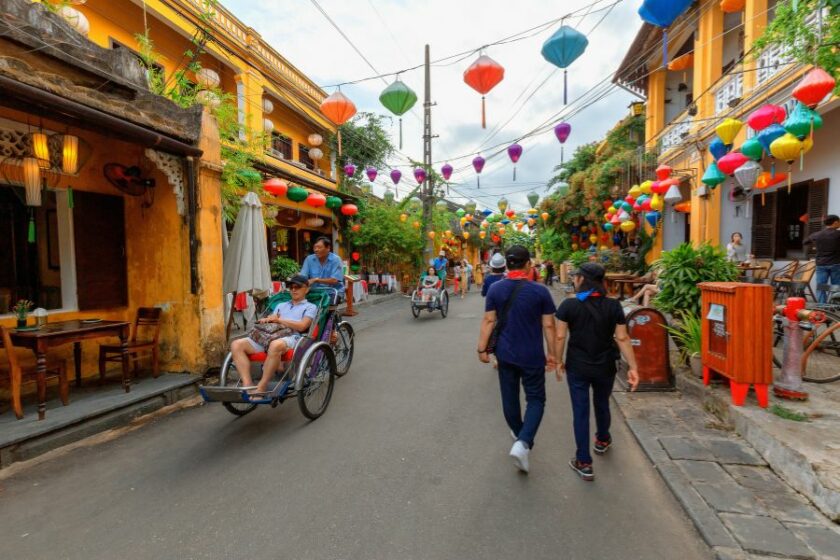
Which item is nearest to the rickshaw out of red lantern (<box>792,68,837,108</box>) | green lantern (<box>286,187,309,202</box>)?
green lantern (<box>286,187,309,202</box>)

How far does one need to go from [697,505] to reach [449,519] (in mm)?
1612

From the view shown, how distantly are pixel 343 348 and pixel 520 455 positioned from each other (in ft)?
11.9

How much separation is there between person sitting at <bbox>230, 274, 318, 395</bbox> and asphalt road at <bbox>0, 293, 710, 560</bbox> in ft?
1.86

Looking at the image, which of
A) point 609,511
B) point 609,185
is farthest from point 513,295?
point 609,185

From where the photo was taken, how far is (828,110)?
787cm

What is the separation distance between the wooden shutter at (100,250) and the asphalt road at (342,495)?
234cm

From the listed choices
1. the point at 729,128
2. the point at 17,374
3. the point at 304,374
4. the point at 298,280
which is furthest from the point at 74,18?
the point at 729,128

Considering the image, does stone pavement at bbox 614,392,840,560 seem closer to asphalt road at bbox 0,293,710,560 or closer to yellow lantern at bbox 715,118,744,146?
asphalt road at bbox 0,293,710,560

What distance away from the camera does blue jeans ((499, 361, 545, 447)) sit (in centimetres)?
323

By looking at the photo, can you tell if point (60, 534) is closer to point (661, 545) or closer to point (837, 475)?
point (661, 545)

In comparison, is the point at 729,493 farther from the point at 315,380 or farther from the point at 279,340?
the point at 279,340

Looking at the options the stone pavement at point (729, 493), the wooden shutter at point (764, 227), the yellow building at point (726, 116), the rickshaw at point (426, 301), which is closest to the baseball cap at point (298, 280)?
the stone pavement at point (729, 493)

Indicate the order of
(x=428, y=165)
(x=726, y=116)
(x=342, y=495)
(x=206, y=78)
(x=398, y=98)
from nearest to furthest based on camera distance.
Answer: (x=342, y=495), (x=398, y=98), (x=206, y=78), (x=726, y=116), (x=428, y=165)

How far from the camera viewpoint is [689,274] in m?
5.66
